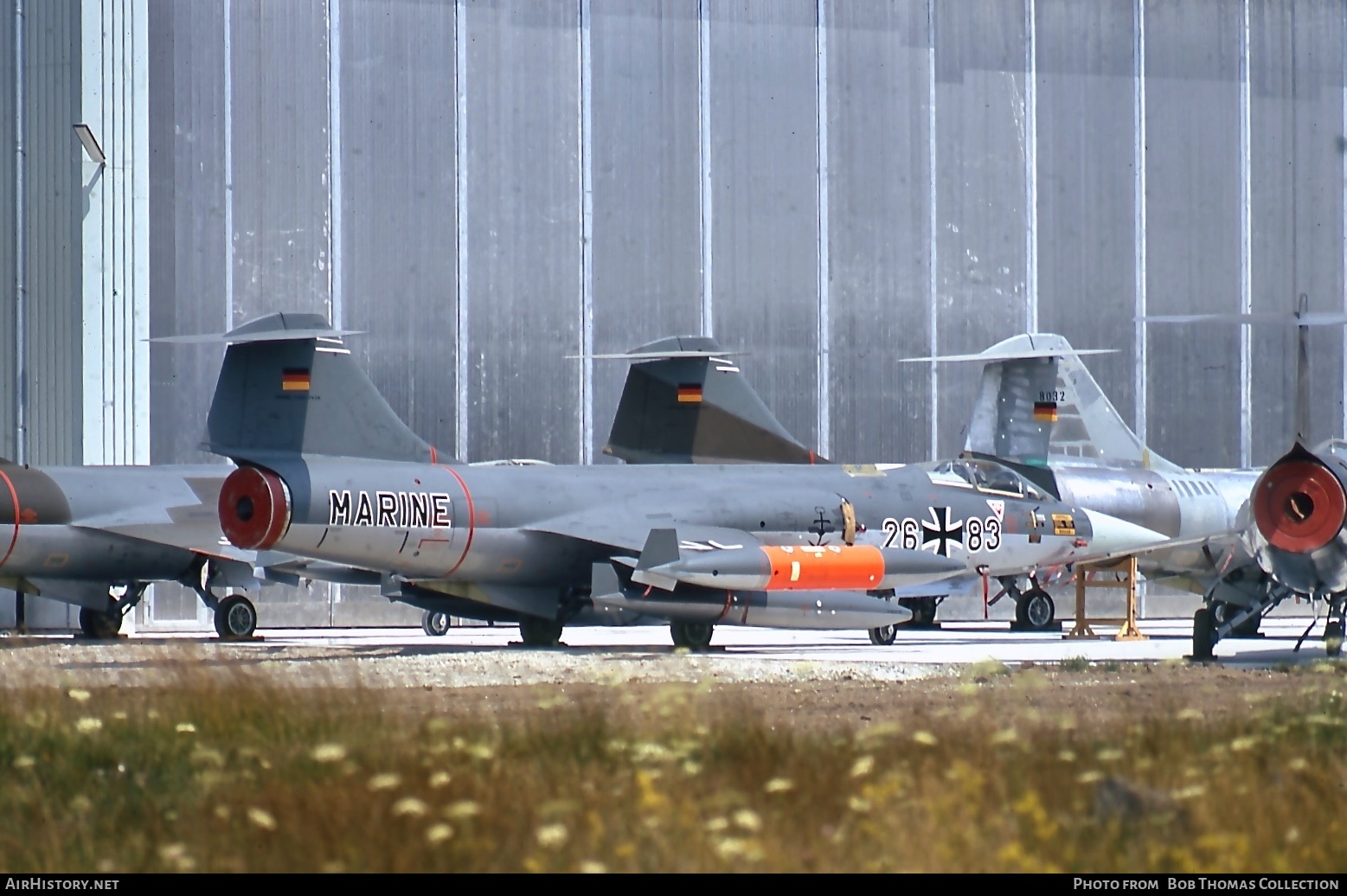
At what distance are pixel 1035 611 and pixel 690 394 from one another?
23.6 feet

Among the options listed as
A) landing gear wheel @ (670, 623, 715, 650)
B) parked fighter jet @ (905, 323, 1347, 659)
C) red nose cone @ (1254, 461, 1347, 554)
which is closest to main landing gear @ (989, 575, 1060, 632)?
parked fighter jet @ (905, 323, 1347, 659)

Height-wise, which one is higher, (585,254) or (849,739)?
(585,254)

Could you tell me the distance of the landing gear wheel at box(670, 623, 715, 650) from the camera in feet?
58.9

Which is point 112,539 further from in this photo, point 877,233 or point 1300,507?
point 877,233

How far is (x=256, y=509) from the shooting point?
1564 cm

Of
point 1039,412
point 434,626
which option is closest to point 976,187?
point 1039,412

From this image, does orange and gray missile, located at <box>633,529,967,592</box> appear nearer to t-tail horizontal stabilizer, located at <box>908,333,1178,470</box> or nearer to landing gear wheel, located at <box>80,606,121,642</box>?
t-tail horizontal stabilizer, located at <box>908,333,1178,470</box>

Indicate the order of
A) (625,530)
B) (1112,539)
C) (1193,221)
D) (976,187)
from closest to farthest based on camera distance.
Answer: (625,530) → (1112,539) → (976,187) → (1193,221)

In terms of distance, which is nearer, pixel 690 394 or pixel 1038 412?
pixel 690 394

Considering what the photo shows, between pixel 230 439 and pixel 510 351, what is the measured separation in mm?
11274

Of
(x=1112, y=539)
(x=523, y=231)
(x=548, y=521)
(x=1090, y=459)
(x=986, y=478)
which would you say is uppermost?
(x=523, y=231)

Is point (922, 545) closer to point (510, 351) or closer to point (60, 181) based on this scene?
point (510, 351)
